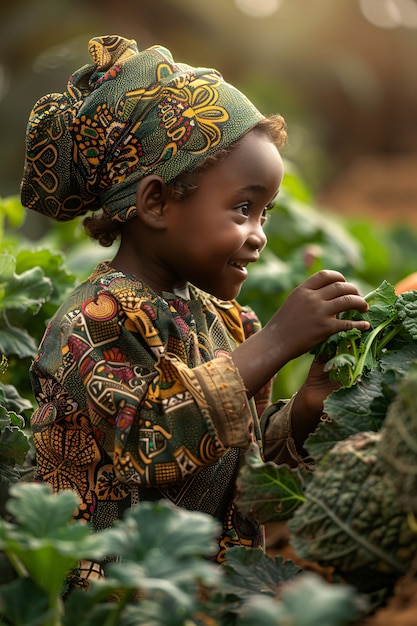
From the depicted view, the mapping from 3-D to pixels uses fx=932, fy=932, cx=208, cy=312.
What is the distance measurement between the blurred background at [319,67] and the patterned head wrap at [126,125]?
9333 mm

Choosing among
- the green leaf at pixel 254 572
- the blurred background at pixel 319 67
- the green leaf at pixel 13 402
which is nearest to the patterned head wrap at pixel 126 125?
the green leaf at pixel 13 402

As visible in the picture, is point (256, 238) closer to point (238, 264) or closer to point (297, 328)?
point (238, 264)

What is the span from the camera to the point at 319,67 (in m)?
15.1

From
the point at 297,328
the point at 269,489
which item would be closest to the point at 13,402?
the point at 297,328

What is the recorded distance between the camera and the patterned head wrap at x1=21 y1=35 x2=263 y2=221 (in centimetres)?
237

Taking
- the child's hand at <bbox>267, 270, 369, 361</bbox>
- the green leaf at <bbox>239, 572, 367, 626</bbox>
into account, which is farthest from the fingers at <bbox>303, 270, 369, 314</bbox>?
the green leaf at <bbox>239, 572, 367, 626</bbox>

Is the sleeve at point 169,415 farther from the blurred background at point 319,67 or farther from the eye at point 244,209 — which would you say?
the blurred background at point 319,67

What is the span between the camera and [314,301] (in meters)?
2.25

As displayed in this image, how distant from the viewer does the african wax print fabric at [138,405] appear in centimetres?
210

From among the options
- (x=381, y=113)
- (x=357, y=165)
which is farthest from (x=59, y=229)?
(x=381, y=113)

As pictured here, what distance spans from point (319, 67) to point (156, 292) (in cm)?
1334

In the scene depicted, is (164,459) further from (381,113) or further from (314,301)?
(381,113)

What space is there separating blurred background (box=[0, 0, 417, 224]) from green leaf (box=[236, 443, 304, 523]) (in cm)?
987

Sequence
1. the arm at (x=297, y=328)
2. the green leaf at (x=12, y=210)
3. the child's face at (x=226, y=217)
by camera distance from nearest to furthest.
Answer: the arm at (x=297, y=328) → the child's face at (x=226, y=217) → the green leaf at (x=12, y=210)
